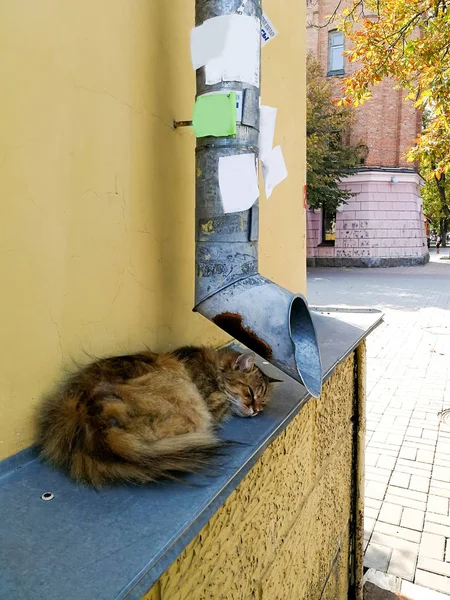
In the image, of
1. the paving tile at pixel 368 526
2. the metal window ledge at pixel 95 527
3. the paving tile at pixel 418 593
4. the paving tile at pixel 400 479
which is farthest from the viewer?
the paving tile at pixel 400 479

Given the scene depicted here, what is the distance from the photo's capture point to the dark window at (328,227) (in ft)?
70.0

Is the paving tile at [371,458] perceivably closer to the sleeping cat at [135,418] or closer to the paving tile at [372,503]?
the paving tile at [372,503]

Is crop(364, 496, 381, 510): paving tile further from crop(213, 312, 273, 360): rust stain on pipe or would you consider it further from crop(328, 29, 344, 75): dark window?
crop(328, 29, 344, 75): dark window

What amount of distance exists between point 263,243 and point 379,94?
68.4ft

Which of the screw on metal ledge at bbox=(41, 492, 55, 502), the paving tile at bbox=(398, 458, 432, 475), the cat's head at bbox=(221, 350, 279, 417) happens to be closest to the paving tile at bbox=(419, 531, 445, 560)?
the paving tile at bbox=(398, 458, 432, 475)

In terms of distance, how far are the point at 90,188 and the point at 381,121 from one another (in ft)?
71.8

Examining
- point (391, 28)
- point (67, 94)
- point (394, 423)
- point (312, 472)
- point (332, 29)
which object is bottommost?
point (394, 423)

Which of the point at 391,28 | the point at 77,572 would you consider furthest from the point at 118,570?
the point at 391,28

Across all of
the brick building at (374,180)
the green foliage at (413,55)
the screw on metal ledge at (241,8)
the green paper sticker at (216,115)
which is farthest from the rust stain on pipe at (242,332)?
the brick building at (374,180)

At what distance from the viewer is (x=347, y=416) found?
2783mm

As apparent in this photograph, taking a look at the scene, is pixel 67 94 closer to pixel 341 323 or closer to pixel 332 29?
pixel 341 323

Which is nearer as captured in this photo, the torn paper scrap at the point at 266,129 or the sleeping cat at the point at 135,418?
the sleeping cat at the point at 135,418

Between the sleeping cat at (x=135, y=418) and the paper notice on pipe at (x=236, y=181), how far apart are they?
540 millimetres

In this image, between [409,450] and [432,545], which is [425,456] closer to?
[409,450]
